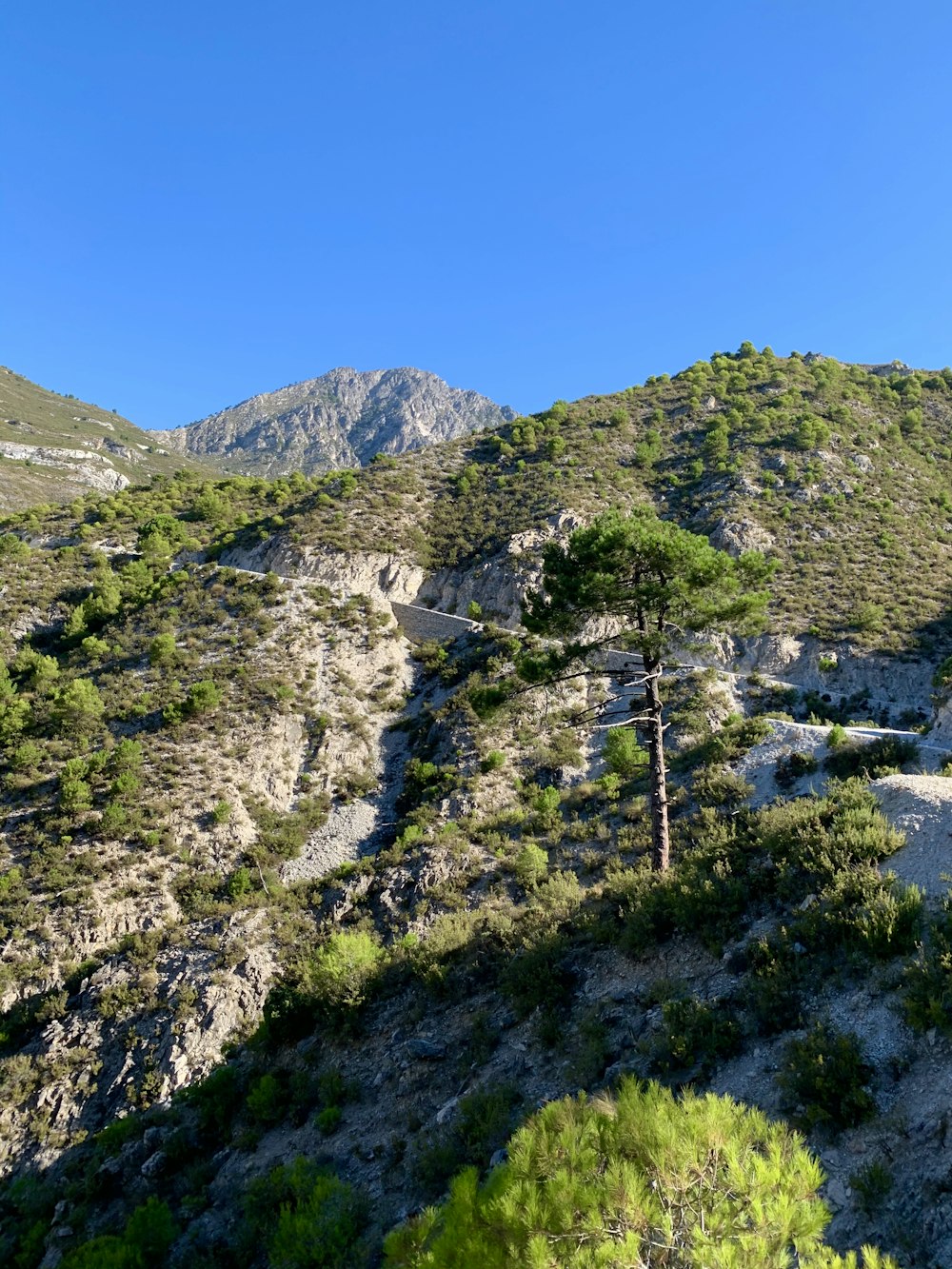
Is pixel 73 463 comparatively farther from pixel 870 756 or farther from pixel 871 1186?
pixel 871 1186

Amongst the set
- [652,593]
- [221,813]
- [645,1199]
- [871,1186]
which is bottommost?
[221,813]

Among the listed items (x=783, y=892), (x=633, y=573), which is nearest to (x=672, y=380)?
(x=633, y=573)

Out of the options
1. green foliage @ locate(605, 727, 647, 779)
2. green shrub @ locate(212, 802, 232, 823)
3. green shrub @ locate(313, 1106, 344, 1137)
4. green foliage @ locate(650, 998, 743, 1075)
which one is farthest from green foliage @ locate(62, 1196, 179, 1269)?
green foliage @ locate(605, 727, 647, 779)

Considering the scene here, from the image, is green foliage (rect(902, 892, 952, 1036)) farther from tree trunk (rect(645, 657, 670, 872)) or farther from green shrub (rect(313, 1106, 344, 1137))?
green shrub (rect(313, 1106, 344, 1137))

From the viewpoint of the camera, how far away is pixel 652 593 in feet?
52.2

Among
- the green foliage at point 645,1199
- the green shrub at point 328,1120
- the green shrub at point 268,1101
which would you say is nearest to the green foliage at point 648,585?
the green shrub at point 328,1120

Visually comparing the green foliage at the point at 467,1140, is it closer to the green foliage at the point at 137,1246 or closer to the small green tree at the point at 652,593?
the green foliage at the point at 137,1246

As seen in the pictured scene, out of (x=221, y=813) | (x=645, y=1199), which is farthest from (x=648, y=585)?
(x=221, y=813)

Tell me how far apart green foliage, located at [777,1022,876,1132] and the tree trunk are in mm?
7361

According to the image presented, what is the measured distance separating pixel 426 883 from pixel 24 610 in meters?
34.0

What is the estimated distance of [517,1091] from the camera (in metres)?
10.2

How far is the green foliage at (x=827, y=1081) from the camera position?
7.18 metres

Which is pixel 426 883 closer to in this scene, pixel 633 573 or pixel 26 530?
pixel 633 573

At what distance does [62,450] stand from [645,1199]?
146783 millimetres
